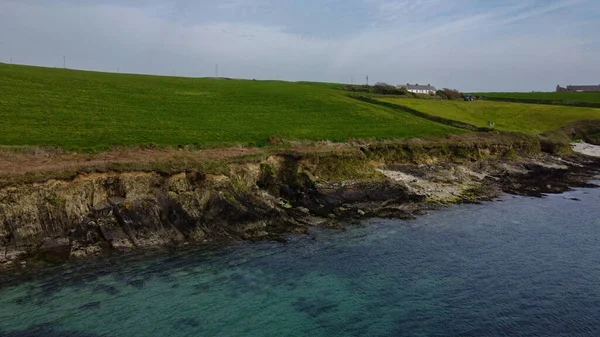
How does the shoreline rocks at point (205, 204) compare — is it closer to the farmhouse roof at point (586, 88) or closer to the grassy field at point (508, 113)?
the grassy field at point (508, 113)

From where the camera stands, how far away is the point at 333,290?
2253 centimetres

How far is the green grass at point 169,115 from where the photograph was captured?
39.7 metres

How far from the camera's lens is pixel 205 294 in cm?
2169

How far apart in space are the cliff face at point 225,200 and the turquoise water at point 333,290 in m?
2.61

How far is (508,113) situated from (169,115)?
6927 centimetres

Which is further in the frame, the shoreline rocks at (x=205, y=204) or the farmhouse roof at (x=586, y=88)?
the farmhouse roof at (x=586, y=88)

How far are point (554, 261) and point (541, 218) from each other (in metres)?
10.6

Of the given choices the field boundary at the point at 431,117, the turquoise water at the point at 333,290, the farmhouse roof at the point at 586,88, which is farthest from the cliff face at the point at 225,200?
the farmhouse roof at the point at 586,88

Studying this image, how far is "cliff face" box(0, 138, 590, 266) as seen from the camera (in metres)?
26.6

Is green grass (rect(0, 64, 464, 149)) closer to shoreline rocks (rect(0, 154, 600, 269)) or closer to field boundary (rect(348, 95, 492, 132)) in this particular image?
field boundary (rect(348, 95, 492, 132))

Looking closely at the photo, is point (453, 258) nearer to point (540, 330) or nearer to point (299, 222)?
point (540, 330)

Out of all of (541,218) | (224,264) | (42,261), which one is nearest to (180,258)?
(224,264)

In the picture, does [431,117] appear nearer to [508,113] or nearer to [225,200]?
[508,113]

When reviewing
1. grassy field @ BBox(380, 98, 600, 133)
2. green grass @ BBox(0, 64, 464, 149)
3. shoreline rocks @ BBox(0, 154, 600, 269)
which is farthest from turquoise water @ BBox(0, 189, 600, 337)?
grassy field @ BBox(380, 98, 600, 133)
